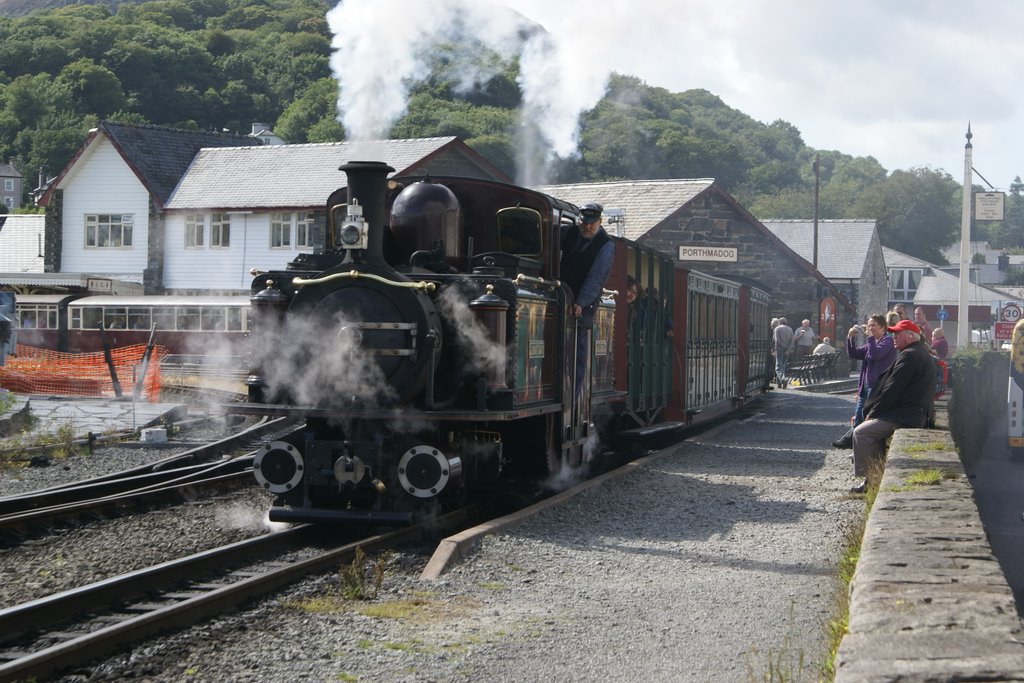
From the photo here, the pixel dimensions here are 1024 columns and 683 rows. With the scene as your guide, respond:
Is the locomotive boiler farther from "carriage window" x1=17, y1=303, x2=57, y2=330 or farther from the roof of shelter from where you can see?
the roof of shelter

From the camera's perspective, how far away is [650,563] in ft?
25.0

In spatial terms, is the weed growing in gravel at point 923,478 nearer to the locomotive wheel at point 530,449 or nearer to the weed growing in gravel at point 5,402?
the locomotive wheel at point 530,449

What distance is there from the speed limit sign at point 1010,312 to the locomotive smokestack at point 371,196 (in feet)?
76.8

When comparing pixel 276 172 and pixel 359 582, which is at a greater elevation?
pixel 276 172

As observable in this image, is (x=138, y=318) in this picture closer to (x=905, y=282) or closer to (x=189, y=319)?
(x=189, y=319)

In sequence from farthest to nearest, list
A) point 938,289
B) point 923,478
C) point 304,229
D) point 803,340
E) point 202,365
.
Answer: point 938,289
point 304,229
point 803,340
point 202,365
point 923,478

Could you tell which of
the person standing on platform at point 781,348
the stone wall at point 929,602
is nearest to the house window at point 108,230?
the person standing on platform at point 781,348

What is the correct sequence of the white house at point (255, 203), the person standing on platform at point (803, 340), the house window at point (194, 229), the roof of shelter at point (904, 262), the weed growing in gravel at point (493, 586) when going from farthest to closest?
1. the roof of shelter at point (904, 262)
2. the house window at point (194, 229)
3. the white house at point (255, 203)
4. the person standing on platform at point (803, 340)
5. the weed growing in gravel at point (493, 586)

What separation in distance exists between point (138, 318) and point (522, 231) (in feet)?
88.6

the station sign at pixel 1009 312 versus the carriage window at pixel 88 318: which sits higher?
the station sign at pixel 1009 312

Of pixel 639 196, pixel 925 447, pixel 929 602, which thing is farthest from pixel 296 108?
pixel 929 602

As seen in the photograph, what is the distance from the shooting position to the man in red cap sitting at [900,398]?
1065cm

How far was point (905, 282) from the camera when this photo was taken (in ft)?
302

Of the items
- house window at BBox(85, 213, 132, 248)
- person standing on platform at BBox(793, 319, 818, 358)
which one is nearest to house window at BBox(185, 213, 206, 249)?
house window at BBox(85, 213, 132, 248)
